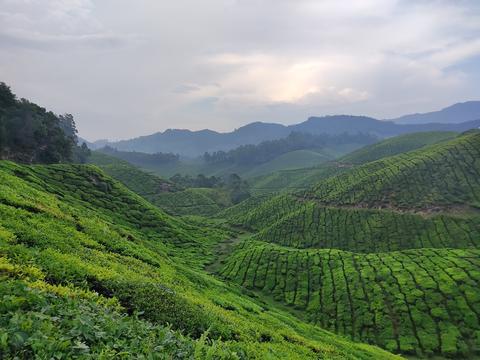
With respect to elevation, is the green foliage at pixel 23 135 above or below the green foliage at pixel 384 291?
above

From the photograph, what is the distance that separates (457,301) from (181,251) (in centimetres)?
4516

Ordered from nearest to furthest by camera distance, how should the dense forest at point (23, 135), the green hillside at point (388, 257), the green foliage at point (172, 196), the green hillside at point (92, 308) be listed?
the green hillside at point (92, 308) < the green hillside at point (388, 257) < the dense forest at point (23, 135) < the green foliage at point (172, 196)

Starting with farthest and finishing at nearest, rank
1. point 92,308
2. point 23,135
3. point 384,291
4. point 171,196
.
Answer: point 171,196
point 23,135
point 384,291
point 92,308

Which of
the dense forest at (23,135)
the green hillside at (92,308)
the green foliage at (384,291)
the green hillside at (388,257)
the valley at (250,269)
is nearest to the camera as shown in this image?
the green hillside at (92,308)

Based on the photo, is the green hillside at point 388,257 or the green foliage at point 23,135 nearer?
the green hillside at point 388,257

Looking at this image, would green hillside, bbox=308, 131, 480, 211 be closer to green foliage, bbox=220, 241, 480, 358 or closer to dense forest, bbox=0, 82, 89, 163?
green foliage, bbox=220, 241, 480, 358

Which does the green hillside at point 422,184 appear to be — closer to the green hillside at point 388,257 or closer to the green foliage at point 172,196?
the green hillside at point 388,257

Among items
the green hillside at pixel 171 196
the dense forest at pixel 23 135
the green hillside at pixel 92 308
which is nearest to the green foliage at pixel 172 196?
the green hillside at pixel 171 196

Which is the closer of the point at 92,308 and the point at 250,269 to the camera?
the point at 92,308

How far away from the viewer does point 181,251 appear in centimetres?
6325

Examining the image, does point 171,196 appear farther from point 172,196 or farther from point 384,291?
point 384,291

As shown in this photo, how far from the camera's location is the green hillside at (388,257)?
43.6 metres

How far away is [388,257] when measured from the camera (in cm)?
5994

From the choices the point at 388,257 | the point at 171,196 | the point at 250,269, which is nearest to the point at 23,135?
the point at 250,269
